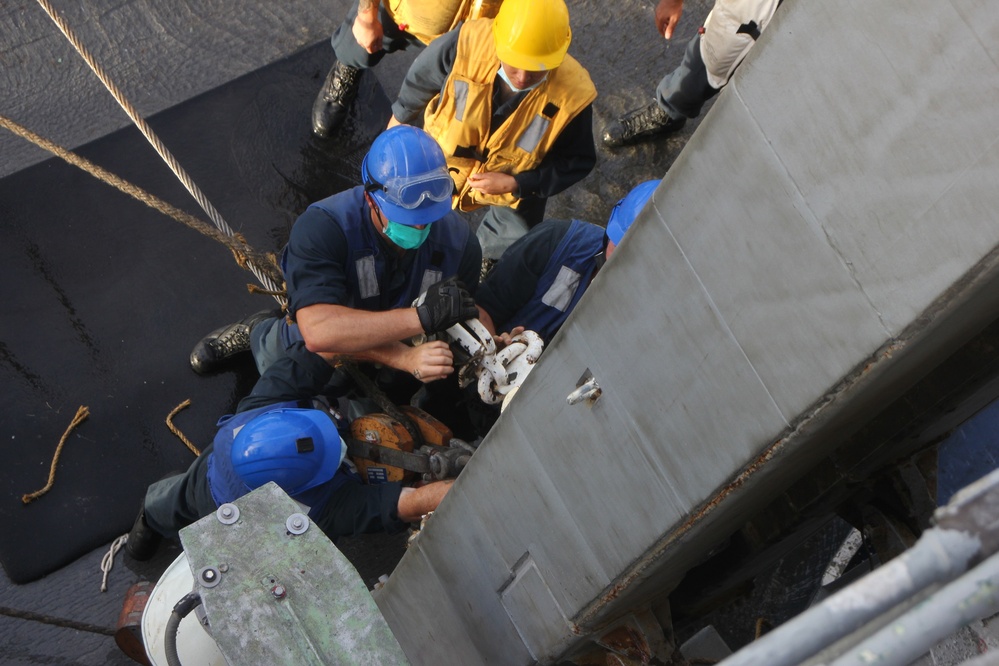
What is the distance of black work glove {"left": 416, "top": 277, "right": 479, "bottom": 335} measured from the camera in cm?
358

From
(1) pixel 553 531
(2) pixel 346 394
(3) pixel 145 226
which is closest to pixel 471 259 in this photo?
(2) pixel 346 394

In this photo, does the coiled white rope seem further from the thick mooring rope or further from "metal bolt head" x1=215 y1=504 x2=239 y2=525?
"metal bolt head" x1=215 y1=504 x2=239 y2=525

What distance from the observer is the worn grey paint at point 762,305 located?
1.46 metres

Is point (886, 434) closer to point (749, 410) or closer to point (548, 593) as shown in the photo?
point (749, 410)

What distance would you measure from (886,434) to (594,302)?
91 cm

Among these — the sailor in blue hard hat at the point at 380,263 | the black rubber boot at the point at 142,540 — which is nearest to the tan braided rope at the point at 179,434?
the black rubber boot at the point at 142,540

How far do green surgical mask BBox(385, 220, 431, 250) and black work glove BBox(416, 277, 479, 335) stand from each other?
0.25m

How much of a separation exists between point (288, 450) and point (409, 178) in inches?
45.4

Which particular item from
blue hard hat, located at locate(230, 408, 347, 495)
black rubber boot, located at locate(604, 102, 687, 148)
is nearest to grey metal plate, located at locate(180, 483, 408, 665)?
blue hard hat, located at locate(230, 408, 347, 495)

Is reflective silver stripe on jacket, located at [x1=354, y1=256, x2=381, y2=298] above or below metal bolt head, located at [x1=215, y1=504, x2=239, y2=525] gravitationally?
below

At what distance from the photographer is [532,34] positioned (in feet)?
13.0

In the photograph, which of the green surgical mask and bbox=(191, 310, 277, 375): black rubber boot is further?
bbox=(191, 310, 277, 375): black rubber boot

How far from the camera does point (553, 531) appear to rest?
2.61 m

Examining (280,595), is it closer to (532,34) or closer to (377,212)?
(377,212)
